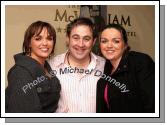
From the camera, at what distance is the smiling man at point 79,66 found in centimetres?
186

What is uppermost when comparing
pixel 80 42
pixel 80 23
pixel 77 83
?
pixel 80 23

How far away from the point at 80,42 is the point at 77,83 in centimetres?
24

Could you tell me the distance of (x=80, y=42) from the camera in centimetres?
186

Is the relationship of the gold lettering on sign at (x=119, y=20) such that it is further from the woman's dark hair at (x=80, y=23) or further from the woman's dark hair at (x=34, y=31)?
the woman's dark hair at (x=34, y=31)

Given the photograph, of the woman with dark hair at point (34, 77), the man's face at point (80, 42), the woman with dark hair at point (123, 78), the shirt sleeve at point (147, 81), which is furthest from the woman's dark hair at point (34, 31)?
the shirt sleeve at point (147, 81)

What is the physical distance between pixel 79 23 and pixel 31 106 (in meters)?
0.55

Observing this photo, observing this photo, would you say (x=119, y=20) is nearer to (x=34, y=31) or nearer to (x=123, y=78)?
(x=123, y=78)

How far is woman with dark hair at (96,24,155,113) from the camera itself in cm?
185

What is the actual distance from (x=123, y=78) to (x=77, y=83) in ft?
0.88

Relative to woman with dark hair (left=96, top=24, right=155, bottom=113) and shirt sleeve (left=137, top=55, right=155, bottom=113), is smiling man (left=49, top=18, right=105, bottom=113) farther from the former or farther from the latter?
shirt sleeve (left=137, top=55, right=155, bottom=113)

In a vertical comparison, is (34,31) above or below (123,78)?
above

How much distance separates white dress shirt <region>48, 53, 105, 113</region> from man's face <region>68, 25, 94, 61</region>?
50 millimetres

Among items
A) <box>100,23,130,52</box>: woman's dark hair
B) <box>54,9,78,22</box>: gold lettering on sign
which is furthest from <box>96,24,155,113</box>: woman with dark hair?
<box>54,9,78,22</box>: gold lettering on sign

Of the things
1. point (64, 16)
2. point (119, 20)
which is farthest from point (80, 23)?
point (119, 20)
